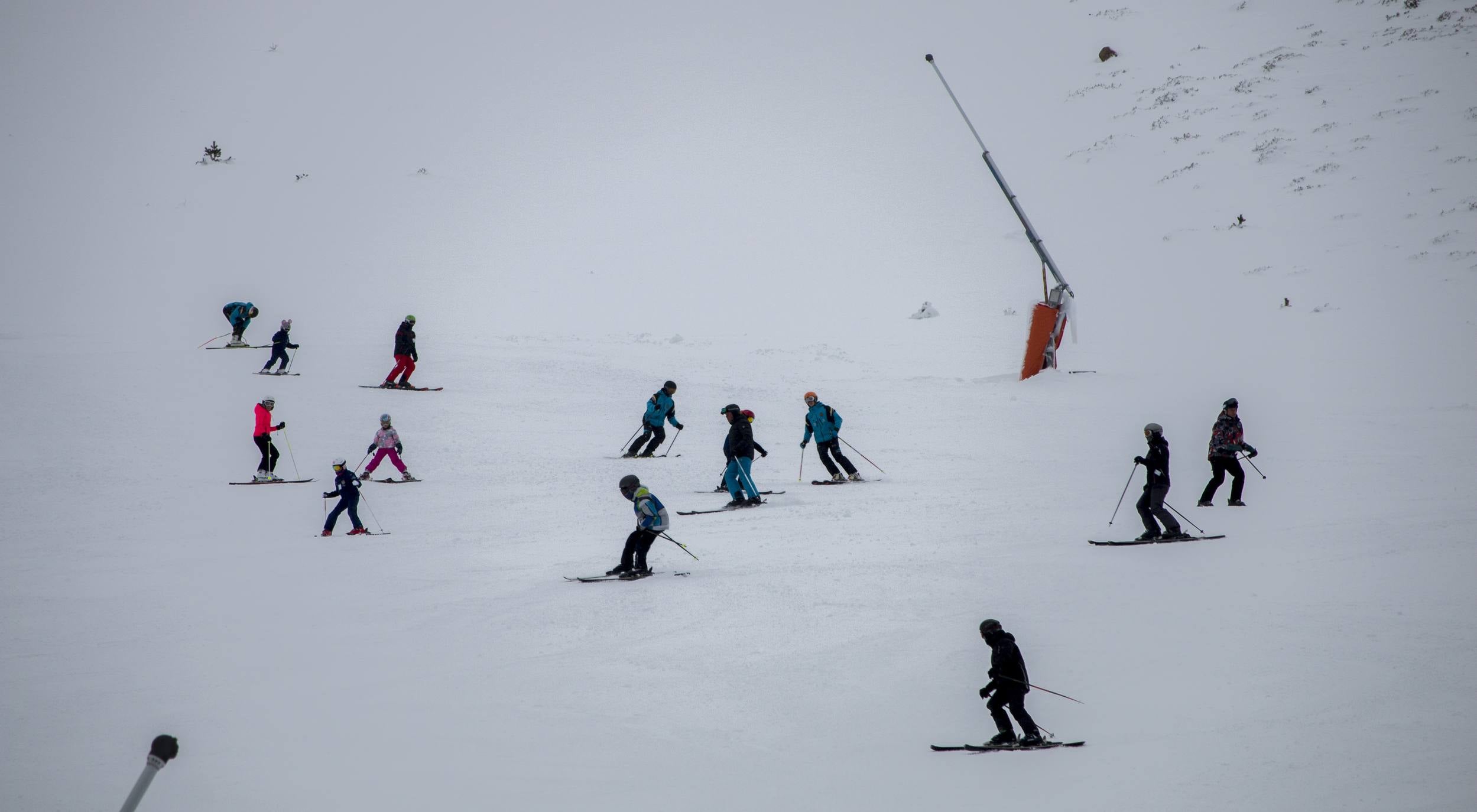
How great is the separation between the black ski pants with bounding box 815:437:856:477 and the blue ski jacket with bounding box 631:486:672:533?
17.6 ft

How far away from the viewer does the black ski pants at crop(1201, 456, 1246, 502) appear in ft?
40.0

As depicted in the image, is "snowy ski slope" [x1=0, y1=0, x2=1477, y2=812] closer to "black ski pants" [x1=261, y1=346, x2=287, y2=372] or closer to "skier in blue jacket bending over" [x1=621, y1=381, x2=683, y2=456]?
"skier in blue jacket bending over" [x1=621, y1=381, x2=683, y2=456]

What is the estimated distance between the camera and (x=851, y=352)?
29.3m

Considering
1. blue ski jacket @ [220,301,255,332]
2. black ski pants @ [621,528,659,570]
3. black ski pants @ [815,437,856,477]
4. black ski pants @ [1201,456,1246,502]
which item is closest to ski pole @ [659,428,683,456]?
black ski pants @ [815,437,856,477]

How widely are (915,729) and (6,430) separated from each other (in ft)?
54.7

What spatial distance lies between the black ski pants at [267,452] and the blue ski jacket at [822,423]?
776 centimetres

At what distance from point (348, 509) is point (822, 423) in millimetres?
6366

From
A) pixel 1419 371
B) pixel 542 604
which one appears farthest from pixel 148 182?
pixel 1419 371

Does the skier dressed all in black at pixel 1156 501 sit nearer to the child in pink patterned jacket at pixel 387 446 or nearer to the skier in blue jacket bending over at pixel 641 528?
the skier in blue jacket bending over at pixel 641 528

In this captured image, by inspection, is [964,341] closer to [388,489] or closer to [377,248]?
[388,489]

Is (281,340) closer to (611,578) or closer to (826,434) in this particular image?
(826,434)

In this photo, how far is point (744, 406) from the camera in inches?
854

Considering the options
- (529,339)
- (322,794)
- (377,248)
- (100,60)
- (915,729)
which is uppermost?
(100,60)

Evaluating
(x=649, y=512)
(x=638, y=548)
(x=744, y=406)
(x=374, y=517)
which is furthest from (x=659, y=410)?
(x=649, y=512)
